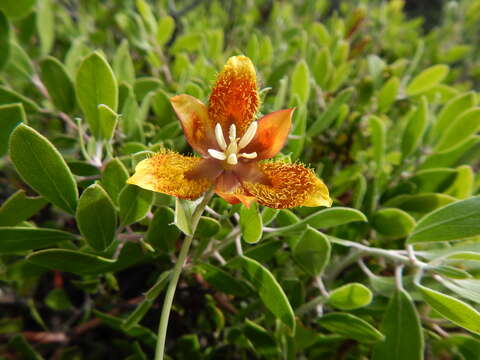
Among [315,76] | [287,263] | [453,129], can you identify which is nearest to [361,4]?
[315,76]

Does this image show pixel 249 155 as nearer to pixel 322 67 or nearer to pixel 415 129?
pixel 415 129

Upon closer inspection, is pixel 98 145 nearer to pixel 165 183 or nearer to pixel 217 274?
pixel 165 183

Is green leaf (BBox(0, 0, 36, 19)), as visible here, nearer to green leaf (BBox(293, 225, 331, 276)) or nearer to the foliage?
the foliage

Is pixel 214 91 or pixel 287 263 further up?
pixel 214 91

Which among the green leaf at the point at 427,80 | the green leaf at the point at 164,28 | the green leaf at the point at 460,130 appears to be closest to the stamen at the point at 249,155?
the green leaf at the point at 460,130

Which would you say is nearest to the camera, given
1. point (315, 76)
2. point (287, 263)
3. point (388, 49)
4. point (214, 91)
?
point (214, 91)

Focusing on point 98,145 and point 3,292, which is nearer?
point 98,145

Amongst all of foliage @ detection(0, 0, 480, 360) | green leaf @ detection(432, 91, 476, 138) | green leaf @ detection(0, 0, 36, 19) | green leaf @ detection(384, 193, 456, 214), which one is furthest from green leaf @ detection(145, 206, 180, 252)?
Answer: green leaf @ detection(432, 91, 476, 138)

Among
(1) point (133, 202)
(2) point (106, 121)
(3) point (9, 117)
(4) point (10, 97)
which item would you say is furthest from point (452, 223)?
(4) point (10, 97)
